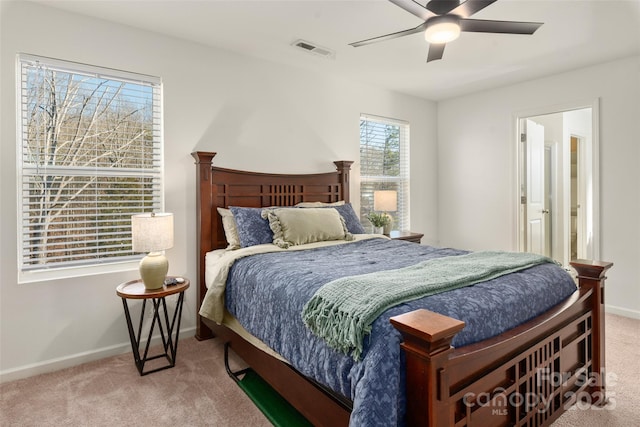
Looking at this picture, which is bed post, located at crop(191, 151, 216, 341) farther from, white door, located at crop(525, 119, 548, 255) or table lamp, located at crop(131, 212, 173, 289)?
white door, located at crop(525, 119, 548, 255)

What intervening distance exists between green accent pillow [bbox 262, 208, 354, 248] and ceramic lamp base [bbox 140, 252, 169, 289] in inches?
32.1

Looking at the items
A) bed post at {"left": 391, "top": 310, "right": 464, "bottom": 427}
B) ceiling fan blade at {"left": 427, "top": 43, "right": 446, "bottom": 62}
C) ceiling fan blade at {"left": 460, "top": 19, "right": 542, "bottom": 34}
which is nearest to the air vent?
ceiling fan blade at {"left": 427, "top": 43, "right": 446, "bottom": 62}

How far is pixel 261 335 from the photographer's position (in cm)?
201

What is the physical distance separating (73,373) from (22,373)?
0.30 m

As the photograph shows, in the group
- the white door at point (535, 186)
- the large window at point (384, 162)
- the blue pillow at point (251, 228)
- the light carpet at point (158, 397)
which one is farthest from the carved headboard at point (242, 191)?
the white door at point (535, 186)

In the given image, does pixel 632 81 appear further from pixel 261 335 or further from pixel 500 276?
pixel 261 335

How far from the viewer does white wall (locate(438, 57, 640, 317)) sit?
139 inches

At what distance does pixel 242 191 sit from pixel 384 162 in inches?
84.5

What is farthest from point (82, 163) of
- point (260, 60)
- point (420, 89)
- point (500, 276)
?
point (420, 89)

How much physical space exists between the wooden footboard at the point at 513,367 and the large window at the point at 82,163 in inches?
98.1

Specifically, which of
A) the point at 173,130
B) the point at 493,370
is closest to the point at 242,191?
the point at 173,130

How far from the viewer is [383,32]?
2.94 meters

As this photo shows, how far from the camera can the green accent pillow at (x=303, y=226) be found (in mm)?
2844

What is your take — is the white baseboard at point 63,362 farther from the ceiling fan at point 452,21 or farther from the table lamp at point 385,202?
the ceiling fan at point 452,21
